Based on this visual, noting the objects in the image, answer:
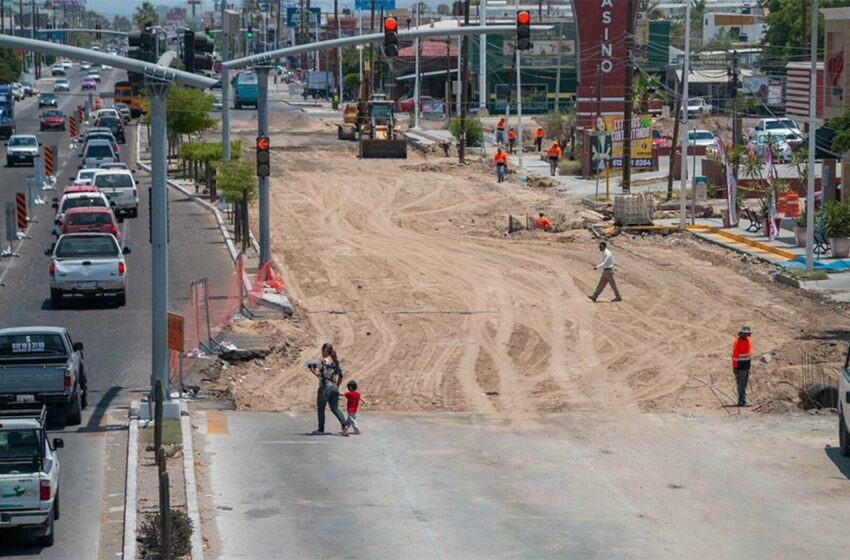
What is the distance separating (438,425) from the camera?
25625mm

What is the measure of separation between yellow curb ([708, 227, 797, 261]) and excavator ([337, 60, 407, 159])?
32076 mm

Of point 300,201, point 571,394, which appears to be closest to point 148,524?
point 571,394

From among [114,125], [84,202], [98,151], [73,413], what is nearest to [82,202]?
[84,202]

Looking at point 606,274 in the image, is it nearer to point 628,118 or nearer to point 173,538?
point 628,118

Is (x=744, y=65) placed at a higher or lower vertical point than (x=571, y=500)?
higher

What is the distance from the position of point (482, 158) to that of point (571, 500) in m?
59.3

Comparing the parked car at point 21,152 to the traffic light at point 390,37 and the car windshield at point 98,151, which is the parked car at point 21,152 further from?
the traffic light at point 390,37

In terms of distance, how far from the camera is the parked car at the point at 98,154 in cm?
6488

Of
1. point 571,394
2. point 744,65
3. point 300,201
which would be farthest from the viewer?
point 744,65

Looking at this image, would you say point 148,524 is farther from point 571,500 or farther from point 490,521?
point 571,500

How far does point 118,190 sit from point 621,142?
828 inches

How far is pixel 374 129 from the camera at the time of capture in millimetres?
88000

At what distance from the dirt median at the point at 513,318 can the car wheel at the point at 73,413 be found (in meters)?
3.70

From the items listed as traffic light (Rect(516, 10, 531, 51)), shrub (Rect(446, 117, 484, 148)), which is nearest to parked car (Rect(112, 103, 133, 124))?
shrub (Rect(446, 117, 484, 148))
